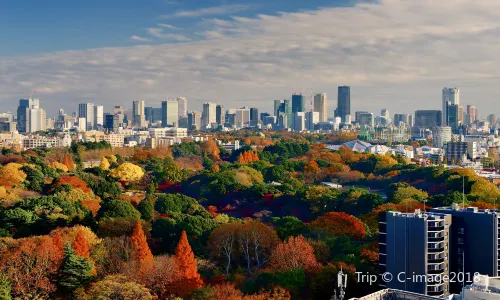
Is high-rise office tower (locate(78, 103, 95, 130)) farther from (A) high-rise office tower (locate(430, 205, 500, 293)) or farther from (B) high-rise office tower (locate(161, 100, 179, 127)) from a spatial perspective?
(A) high-rise office tower (locate(430, 205, 500, 293))

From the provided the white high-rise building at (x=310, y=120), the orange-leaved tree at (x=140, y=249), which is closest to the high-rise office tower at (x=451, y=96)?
the white high-rise building at (x=310, y=120)

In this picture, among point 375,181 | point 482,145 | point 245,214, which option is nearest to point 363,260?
point 245,214

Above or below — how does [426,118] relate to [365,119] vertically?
above

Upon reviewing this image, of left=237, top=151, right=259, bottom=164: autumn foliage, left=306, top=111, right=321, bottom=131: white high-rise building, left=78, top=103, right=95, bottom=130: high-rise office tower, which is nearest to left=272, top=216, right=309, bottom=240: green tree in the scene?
left=237, top=151, right=259, bottom=164: autumn foliage

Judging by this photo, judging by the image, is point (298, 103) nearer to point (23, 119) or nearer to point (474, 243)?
point (23, 119)

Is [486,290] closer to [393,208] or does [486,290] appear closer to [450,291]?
[450,291]

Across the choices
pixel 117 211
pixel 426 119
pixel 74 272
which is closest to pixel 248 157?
pixel 117 211

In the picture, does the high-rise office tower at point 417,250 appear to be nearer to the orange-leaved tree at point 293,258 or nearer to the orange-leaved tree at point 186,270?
the orange-leaved tree at point 293,258
